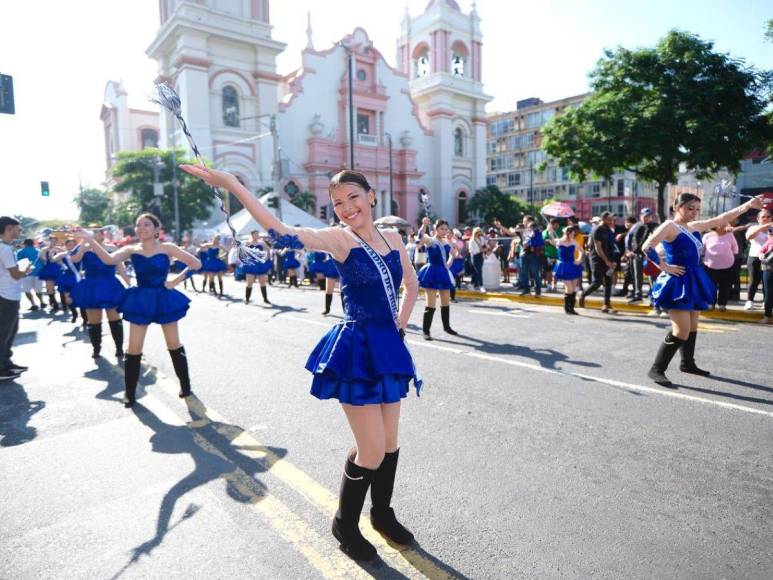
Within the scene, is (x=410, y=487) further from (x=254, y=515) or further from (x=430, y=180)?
(x=430, y=180)

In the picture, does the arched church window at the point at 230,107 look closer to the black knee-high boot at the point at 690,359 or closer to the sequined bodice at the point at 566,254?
the sequined bodice at the point at 566,254

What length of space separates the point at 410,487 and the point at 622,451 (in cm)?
169

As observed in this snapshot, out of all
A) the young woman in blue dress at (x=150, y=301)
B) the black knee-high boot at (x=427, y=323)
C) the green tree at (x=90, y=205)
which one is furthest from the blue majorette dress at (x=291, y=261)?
the green tree at (x=90, y=205)

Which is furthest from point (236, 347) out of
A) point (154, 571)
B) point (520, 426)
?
point (154, 571)

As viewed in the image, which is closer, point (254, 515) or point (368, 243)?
point (368, 243)

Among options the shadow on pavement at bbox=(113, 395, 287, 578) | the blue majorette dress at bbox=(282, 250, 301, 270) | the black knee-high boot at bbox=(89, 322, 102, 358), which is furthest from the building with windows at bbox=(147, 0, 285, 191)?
the shadow on pavement at bbox=(113, 395, 287, 578)

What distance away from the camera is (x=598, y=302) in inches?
497

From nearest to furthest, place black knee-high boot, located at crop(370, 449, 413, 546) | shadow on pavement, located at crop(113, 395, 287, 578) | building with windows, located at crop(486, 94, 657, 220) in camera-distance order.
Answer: black knee-high boot, located at crop(370, 449, 413, 546) < shadow on pavement, located at crop(113, 395, 287, 578) < building with windows, located at crop(486, 94, 657, 220)

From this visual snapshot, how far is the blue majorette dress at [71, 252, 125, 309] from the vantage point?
25.5 ft

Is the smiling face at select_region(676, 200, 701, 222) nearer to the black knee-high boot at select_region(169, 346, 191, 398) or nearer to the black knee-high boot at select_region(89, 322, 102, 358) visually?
the black knee-high boot at select_region(169, 346, 191, 398)

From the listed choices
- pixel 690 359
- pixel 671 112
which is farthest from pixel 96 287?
pixel 671 112

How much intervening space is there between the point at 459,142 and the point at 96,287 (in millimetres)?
54050

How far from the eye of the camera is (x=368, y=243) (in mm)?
2967

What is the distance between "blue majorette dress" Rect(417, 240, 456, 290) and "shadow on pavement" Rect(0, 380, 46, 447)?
564cm
